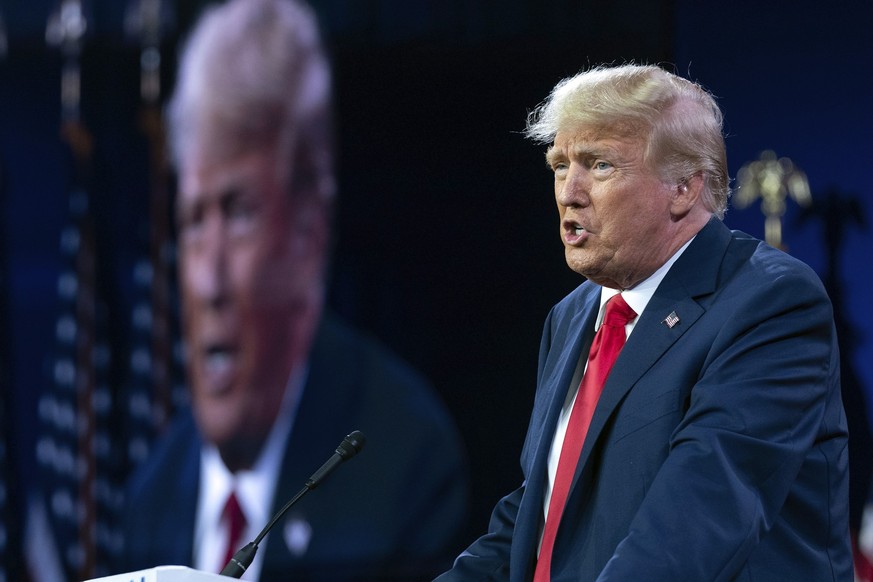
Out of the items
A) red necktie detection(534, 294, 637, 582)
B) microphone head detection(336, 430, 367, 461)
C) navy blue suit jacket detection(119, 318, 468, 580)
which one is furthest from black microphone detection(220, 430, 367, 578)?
navy blue suit jacket detection(119, 318, 468, 580)

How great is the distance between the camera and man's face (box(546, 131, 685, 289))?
2.03 meters

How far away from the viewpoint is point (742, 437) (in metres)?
1.68

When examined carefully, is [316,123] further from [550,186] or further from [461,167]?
[550,186]

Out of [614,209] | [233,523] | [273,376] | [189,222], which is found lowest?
[233,523]

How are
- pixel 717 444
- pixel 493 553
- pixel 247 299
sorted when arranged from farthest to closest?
pixel 247 299, pixel 493 553, pixel 717 444

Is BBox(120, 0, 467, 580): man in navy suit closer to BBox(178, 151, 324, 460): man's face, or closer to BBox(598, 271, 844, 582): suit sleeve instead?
BBox(178, 151, 324, 460): man's face

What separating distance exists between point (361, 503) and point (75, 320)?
1.51 meters

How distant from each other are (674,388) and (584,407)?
23cm

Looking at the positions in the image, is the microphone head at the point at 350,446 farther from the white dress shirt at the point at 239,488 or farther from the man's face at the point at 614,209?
the white dress shirt at the point at 239,488

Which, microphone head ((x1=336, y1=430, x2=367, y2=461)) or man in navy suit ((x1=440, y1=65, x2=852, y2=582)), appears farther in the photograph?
microphone head ((x1=336, y1=430, x2=367, y2=461))

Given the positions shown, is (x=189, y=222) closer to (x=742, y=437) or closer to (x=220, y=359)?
Answer: (x=220, y=359)

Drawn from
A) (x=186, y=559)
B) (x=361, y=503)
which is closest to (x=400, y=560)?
(x=361, y=503)

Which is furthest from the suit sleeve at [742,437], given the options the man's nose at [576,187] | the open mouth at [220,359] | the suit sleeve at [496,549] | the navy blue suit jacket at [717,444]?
the open mouth at [220,359]

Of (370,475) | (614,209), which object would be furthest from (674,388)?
(370,475)
